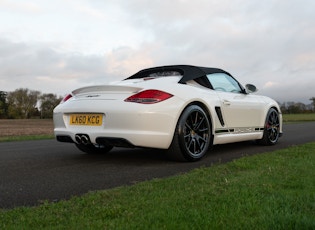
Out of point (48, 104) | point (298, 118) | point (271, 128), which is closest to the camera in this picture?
point (271, 128)

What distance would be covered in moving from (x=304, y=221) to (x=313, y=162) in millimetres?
2350

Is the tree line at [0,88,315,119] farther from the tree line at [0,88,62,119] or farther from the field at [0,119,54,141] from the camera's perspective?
the field at [0,119,54,141]

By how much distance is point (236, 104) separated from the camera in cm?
549

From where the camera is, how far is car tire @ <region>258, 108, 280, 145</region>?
21.0 feet

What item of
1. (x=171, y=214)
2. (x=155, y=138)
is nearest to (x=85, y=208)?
(x=171, y=214)

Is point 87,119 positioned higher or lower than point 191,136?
higher

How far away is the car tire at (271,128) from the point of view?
6410 mm

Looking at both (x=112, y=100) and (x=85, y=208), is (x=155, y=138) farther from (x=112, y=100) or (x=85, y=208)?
(x=85, y=208)

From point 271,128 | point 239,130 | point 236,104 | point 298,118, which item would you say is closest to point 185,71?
point 236,104

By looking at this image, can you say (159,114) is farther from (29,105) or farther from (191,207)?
(29,105)

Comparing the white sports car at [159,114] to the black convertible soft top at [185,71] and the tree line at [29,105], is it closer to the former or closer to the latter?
the black convertible soft top at [185,71]

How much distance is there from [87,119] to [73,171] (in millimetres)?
744

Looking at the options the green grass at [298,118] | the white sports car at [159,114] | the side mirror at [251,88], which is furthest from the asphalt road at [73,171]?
the green grass at [298,118]

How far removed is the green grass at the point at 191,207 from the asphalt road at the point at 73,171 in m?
0.37
